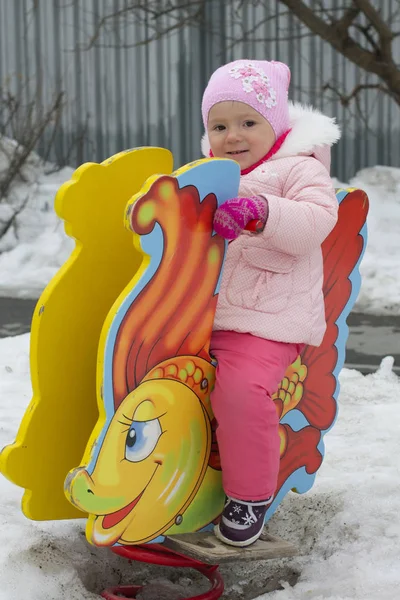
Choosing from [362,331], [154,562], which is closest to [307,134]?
[154,562]

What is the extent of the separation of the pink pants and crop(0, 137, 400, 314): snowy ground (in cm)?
433

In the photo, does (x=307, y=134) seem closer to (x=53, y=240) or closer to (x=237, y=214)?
(x=237, y=214)

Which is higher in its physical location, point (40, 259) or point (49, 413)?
point (49, 413)

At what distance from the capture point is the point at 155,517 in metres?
2.16

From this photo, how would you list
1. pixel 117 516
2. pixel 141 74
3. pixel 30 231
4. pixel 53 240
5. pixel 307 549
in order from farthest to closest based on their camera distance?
1. pixel 141 74
2. pixel 30 231
3. pixel 53 240
4. pixel 307 549
5. pixel 117 516

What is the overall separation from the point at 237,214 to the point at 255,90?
1.37 feet

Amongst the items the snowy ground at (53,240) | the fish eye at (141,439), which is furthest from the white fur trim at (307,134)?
the snowy ground at (53,240)

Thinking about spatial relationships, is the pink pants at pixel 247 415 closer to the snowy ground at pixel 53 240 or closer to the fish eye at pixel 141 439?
the fish eye at pixel 141 439

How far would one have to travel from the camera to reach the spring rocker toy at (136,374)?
2025 millimetres

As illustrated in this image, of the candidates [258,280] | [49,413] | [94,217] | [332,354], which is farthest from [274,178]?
[49,413]

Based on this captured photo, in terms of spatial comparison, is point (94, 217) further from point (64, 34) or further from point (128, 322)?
point (64, 34)

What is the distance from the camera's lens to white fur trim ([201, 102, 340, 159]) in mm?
2371

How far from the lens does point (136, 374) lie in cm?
207

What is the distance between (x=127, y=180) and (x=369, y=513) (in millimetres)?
1313
